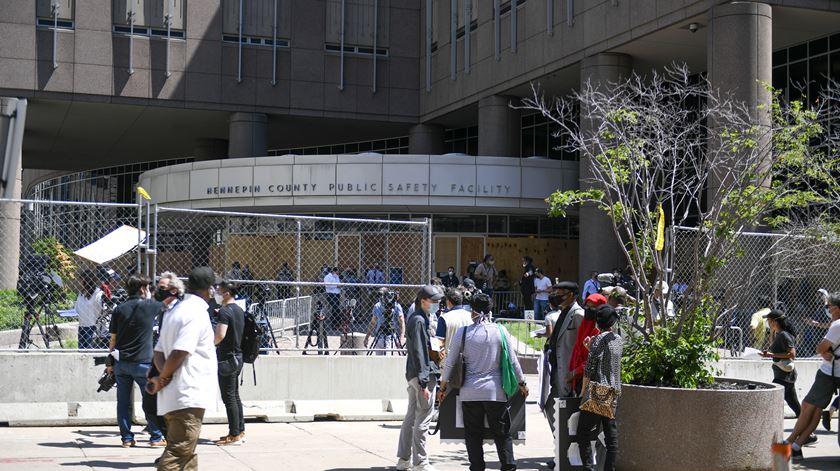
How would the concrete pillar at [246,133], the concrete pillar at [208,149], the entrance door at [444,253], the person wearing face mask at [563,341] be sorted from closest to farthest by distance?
the person wearing face mask at [563,341] < the entrance door at [444,253] < the concrete pillar at [246,133] < the concrete pillar at [208,149]

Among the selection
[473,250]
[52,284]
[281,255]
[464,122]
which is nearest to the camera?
[52,284]

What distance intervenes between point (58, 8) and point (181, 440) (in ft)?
108

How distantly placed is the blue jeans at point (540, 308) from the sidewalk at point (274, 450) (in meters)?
14.0

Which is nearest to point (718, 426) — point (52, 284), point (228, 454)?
point (228, 454)

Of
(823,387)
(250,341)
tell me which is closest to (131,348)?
(250,341)

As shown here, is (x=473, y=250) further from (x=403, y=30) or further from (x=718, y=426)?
(x=718, y=426)

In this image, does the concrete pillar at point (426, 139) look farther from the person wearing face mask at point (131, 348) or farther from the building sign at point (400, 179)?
the person wearing face mask at point (131, 348)

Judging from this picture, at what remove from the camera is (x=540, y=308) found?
27.3 meters

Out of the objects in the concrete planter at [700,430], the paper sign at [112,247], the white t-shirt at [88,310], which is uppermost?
the paper sign at [112,247]

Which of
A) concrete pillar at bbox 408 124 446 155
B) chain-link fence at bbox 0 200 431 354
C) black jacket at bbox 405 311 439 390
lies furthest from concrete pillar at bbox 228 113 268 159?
black jacket at bbox 405 311 439 390

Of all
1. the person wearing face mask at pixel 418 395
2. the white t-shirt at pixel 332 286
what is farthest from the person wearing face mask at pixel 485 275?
the person wearing face mask at pixel 418 395

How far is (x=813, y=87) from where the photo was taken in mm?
29172

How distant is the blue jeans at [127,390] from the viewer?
1077cm

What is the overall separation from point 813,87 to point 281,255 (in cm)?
1590
